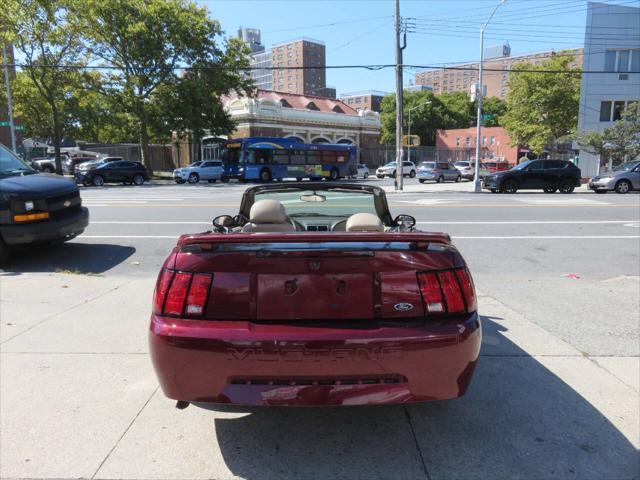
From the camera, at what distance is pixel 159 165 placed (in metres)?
61.0

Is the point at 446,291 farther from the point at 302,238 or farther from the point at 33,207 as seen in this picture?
the point at 33,207

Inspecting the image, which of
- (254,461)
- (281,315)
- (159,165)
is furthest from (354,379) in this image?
(159,165)

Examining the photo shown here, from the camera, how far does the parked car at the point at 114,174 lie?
31.9 meters

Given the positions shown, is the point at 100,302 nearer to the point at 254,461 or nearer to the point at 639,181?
the point at 254,461

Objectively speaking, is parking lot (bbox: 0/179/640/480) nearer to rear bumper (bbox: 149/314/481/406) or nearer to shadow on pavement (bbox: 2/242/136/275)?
rear bumper (bbox: 149/314/481/406)

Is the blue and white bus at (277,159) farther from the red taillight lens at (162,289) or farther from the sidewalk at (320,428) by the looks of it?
the red taillight lens at (162,289)

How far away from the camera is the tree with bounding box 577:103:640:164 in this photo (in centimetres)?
3169

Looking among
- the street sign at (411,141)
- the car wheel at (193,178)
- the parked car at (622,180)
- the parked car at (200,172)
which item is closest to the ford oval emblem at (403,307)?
the parked car at (622,180)

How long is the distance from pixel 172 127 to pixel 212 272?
40916 mm

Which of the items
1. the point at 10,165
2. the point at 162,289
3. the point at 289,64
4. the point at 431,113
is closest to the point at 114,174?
the point at 10,165

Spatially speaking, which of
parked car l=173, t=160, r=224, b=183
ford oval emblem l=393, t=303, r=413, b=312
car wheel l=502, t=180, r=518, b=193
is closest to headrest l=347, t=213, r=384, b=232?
ford oval emblem l=393, t=303, r=413, b=312

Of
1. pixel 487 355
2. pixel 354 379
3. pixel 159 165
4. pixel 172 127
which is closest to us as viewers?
pixel 354 379

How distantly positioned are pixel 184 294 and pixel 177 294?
0.04m

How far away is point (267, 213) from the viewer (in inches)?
151
